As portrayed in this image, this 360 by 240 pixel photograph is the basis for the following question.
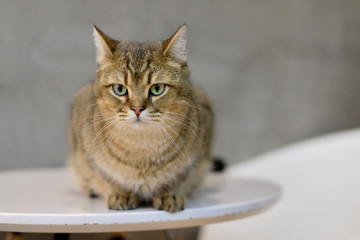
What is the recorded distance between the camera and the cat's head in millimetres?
1107

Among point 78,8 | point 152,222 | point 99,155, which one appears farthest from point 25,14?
point 152,222

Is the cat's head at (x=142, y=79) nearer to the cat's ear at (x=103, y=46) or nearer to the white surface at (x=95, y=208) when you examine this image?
the cat's ear at (x=103, y=46)

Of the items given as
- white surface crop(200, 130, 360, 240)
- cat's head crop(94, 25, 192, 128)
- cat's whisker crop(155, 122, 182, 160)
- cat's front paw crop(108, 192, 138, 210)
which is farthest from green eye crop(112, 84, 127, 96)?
white surface crop(200, 130, 360, 240)

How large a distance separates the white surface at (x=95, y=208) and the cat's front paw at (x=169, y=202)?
2cm

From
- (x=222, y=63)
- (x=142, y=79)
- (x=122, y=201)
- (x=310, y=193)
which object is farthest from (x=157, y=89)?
(x=222, y=63)

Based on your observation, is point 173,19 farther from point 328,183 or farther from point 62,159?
point 328,183

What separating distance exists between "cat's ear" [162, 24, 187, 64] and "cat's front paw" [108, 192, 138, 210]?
39 centimetres

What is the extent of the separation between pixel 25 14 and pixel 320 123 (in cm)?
163

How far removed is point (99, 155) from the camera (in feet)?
4.21

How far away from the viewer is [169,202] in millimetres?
1138

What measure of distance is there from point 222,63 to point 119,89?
1308mm

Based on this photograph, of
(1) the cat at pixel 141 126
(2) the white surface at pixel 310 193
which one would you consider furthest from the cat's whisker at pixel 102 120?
(2) the white surface at pixel 310 193

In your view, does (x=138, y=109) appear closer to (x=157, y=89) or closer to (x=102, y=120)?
(x=157, y=89)

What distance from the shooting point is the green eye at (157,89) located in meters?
1.13
